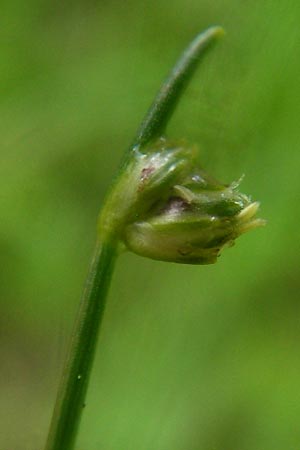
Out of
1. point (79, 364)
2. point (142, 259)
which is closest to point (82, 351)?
point (79, 364)

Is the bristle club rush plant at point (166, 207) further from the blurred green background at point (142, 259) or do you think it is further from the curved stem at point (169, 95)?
the blurred green background at point (142, 259)

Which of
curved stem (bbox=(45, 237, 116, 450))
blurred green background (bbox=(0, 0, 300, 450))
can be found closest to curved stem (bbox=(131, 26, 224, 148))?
curved stem (bbox=(45, 237, 116, 450))

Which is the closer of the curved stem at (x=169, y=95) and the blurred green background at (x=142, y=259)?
the curved stem at (x=169, y=95)

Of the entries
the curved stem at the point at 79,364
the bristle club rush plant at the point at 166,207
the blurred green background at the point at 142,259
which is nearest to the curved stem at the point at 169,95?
the bristle club rush plant at the point at 166,207

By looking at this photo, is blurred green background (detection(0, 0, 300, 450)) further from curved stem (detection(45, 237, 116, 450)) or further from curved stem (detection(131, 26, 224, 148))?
curved stem (detection(45, 237, 116, 450))

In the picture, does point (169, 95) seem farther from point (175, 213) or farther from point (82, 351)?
point (82, 351)
